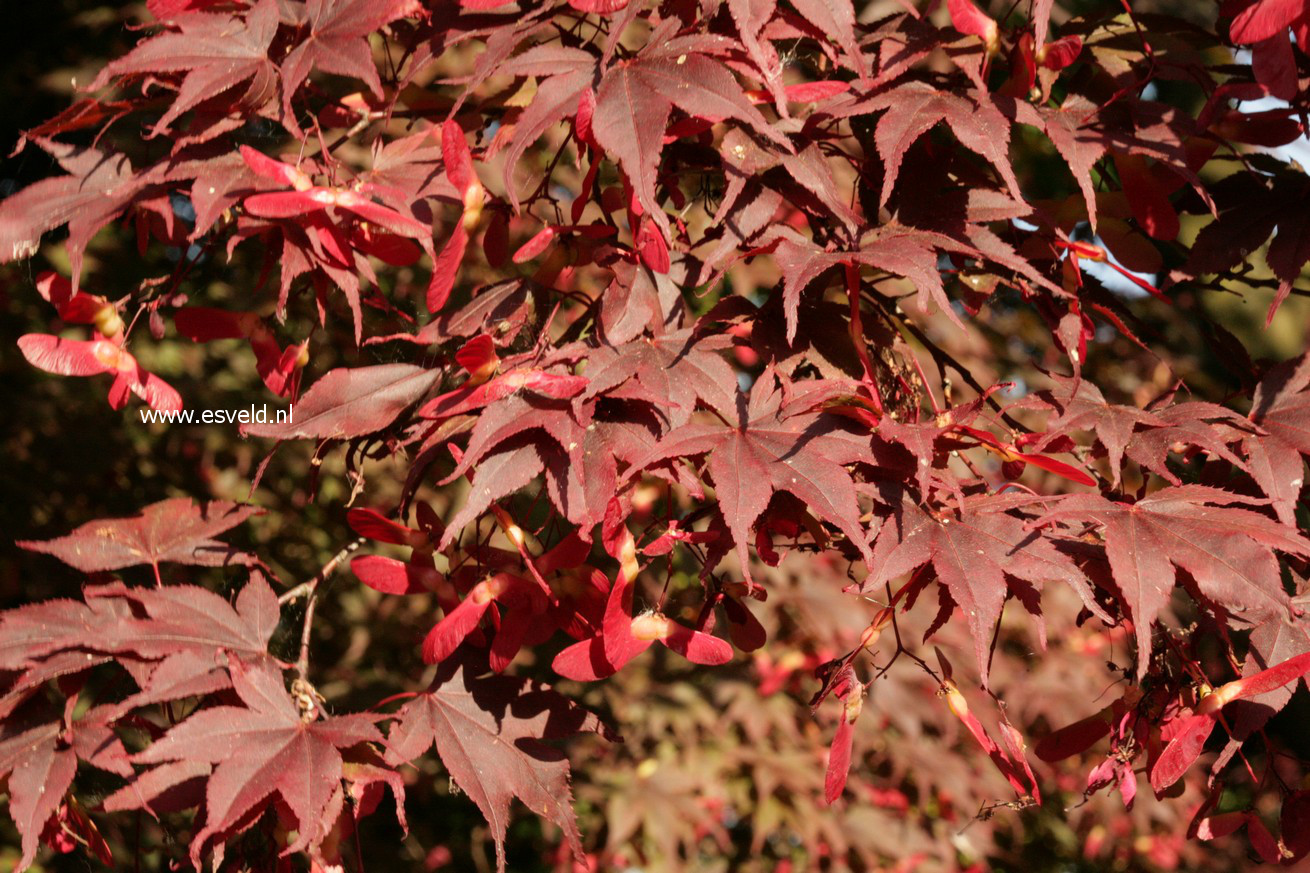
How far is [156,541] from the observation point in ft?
3.41

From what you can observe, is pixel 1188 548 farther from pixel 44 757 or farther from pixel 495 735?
pixel 44 757

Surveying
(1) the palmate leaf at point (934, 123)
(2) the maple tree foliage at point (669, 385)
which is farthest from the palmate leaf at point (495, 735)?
(1) the palmate leaf at point (934, 123)

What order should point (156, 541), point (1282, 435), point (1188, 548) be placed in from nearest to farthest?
point (1188, 548)
point (1282, 435)
point (156, 541)

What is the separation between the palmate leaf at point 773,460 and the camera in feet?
2.40

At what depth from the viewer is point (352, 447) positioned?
101 centimetres

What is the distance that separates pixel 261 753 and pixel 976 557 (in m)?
0.61

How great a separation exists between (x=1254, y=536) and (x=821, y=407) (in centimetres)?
34

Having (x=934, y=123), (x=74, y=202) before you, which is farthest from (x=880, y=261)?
(x=74, y=202)

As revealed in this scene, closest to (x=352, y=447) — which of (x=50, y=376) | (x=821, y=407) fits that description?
(x=821, y=407)

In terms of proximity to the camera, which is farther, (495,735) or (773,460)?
(495,735)

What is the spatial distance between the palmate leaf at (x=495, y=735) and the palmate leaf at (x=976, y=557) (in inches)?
15.6

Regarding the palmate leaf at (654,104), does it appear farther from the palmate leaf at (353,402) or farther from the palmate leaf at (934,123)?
the palmate leaf at (353,402)

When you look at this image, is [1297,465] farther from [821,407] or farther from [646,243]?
[646,243]

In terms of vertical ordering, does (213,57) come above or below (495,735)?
above
